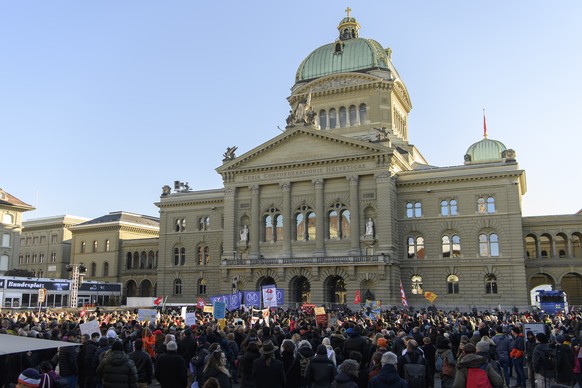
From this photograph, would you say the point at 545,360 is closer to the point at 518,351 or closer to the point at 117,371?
the point at 518,351

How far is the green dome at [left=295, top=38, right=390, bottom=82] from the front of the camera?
70750mm

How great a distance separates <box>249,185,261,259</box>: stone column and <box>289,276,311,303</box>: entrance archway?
5136 mm

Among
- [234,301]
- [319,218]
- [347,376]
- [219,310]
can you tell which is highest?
[319,218]

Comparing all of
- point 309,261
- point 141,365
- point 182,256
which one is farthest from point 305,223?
point 141,365

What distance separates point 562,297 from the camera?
155 feet

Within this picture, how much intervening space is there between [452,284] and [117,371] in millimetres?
48949

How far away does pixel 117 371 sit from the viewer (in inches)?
444

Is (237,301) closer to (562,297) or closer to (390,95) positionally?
(562,297)

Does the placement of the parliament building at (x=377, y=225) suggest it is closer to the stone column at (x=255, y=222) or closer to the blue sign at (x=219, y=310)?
the stone column at (x=255, y=222)

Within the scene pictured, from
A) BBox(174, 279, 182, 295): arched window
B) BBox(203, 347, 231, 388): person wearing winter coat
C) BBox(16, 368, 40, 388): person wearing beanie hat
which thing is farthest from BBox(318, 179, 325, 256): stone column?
BBox(16, 368, 40, 388): person wearing beanie hat

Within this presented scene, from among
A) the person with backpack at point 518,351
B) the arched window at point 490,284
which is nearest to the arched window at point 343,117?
the arched window at point 490,284

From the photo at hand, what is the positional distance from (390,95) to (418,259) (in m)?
21.7

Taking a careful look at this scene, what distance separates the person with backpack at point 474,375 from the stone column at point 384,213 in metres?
43.9

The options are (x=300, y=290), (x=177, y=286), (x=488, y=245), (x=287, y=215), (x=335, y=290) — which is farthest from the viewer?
(x=177, y=286)
